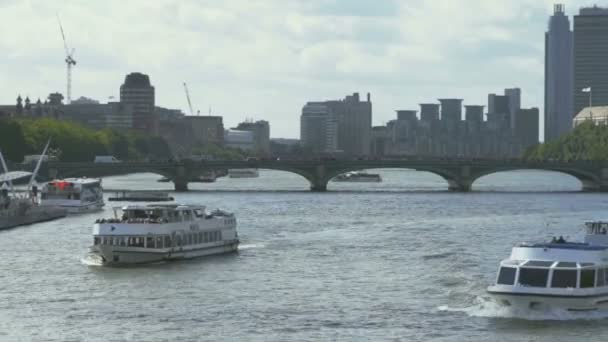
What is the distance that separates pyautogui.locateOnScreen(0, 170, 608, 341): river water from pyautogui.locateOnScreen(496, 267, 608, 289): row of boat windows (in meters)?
1.26

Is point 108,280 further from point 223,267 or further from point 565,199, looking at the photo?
point 565,199

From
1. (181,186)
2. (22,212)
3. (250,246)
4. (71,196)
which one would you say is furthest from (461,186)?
(250,246)

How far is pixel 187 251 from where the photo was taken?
8738cm

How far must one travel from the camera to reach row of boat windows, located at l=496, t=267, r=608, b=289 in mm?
61875

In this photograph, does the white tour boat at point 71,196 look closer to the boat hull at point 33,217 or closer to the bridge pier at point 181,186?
the boat hull at point 33,217

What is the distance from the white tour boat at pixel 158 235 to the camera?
84.1 m

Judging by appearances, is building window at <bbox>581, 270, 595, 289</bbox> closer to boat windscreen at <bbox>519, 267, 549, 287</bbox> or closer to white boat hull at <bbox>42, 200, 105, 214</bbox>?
boat windscreen at <bbox>519, 267, 549, 287</bbox>

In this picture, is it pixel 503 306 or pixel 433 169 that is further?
pixel 433 169

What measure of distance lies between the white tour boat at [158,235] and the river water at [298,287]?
4.48 ft

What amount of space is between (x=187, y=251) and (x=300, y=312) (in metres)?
23.1

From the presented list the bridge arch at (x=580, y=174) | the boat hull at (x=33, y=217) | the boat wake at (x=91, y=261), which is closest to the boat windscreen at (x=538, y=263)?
the boat wake at (x=91, y=261)

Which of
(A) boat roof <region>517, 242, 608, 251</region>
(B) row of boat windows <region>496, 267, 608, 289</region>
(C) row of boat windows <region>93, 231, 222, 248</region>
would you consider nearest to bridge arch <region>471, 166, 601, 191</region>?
(C) row of boat windows <region>93, 231, 222, 248</region>

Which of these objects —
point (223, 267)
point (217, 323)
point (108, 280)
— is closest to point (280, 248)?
point (223, 267)

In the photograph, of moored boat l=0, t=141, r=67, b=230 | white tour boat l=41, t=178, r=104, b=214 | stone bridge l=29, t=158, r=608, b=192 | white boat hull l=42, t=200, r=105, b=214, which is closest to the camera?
moored boat l=0, t=141, r=67, b=230
